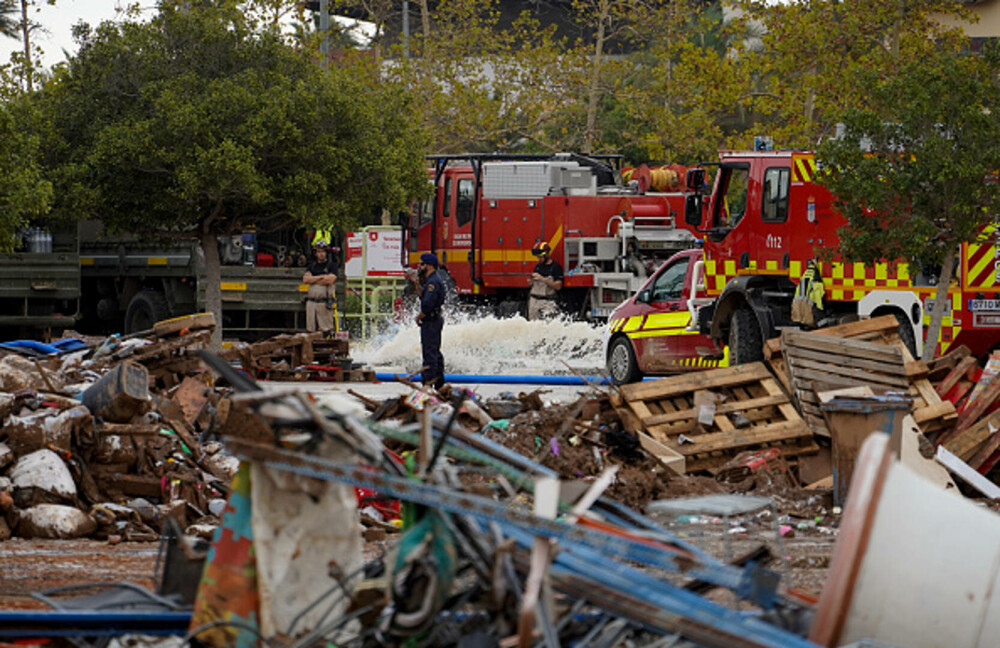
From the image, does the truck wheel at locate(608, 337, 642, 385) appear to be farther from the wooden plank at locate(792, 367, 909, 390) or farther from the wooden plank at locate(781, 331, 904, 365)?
the wooden plank at locate(792, 367, 909, 390)

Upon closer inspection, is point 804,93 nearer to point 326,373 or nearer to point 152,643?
point 326,373

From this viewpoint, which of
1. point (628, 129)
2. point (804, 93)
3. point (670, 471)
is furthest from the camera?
point (628, 129)

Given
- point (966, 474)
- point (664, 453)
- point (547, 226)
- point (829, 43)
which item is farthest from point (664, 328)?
point (829, 43)

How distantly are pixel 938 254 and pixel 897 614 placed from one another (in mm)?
10945

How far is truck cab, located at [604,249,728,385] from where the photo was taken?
17.8 metres

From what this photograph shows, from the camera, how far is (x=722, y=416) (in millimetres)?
12000

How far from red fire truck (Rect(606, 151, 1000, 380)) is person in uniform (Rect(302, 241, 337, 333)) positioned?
6.87 metres

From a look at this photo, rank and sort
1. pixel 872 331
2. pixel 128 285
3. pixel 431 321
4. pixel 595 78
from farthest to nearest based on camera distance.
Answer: pixel 595 78, pixel 128 285, pixel 431 321, pixel 872 331

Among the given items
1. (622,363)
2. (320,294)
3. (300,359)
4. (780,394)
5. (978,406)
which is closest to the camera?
(978,406)

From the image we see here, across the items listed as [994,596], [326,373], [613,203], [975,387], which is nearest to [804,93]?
[613,203]

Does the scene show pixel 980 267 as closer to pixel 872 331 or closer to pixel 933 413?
pixel 872 331

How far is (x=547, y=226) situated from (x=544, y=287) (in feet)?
6.67

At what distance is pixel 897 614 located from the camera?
14.2ft

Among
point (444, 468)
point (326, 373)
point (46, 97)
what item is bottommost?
point (326, 373)
